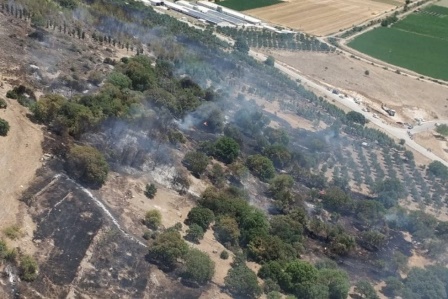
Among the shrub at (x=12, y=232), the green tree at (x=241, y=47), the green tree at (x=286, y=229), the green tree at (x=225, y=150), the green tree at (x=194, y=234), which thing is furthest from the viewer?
the green tree at (x=241, y=47)

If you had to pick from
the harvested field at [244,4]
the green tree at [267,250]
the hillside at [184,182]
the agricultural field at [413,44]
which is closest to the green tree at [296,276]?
the hillside at [184,182]

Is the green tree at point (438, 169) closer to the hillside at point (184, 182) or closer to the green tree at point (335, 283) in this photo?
the hillside at point (184, 182)

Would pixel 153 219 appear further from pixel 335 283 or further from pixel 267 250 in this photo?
pixel 335 283

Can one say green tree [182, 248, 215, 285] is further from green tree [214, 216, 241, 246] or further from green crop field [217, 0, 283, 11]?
green crop field [217, 0, 283, 11]

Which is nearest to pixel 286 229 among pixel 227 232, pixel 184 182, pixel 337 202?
pixel 227 232

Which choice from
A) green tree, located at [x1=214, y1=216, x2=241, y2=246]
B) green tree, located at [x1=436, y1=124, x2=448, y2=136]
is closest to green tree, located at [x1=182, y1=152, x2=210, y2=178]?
green tree, located at [x1=214, y1=216, x2=241, y2=246]

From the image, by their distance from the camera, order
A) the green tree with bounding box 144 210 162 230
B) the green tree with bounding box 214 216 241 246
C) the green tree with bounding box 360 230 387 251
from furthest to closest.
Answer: the green tree with bounding box 360 230 387 251 → the green tree with bounding box 214 216 241 246 → the green tree with bounding box 144 210 162 230
